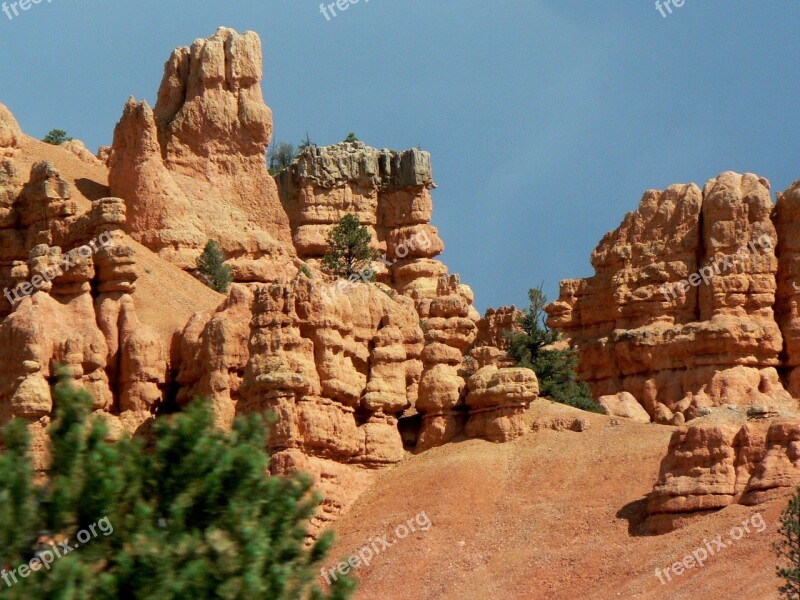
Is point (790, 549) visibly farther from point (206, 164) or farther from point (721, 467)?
point (206, 164)

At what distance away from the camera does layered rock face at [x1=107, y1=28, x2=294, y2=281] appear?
73.1 m

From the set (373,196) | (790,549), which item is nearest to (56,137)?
(373,196)

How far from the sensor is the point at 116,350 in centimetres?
6244

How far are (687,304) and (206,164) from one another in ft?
62.1

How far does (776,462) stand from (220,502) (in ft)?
85.7

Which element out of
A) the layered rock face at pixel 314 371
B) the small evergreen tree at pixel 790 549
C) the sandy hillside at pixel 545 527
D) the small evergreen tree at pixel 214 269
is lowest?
the small evergreen tree at pixel 790 549

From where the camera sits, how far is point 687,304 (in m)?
79.9

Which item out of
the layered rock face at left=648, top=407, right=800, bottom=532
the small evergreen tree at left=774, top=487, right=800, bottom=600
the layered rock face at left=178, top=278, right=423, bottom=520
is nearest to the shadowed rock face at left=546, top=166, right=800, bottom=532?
the layered rock face at left=178, top=278, right=423, bottom=520

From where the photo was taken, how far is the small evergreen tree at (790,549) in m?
44.9

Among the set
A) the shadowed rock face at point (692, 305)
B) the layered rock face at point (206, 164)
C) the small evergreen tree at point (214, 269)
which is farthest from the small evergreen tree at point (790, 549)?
the layered rock face at point (206, 164)

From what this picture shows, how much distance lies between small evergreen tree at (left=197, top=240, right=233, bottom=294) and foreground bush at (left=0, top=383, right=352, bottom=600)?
40259 millimetres

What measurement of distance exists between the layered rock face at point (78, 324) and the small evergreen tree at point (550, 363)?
47.0 feet

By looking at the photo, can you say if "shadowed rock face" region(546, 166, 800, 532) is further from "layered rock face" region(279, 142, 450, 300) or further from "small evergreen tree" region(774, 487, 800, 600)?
"small evergreen tree" region(774, 487, 800, 600)

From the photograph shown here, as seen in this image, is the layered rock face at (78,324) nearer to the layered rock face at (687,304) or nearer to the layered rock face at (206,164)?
the layered rock face at (206,164)
